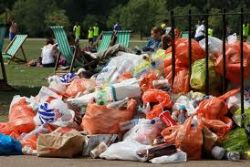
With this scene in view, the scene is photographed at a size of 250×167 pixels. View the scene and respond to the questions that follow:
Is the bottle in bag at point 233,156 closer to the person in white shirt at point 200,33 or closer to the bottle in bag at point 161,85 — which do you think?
the bottle in bag at point 161,85

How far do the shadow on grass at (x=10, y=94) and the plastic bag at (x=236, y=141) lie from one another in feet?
14.6

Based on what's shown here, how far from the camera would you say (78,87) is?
983cm

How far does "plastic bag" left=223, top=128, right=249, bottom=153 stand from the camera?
25.6 ft

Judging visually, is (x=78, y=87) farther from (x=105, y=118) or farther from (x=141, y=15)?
(x=141, y=15)

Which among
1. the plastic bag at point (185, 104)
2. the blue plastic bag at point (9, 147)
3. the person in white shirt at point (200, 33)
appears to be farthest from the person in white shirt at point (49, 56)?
the blue plastic bag at point (9, 147)

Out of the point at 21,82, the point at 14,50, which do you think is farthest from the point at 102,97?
the point at 14,50

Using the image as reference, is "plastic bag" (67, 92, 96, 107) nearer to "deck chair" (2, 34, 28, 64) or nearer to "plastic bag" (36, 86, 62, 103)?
"plastic bag" (36, 86, 62, 103)

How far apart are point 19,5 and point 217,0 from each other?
28751 millimetres

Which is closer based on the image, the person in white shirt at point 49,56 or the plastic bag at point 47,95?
the plastic bag at point 47,95

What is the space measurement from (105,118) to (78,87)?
65.0 inches

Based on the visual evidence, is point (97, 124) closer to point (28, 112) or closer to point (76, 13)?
point (28, 112)

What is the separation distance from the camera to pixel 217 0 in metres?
103

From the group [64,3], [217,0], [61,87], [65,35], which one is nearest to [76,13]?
[64,3]

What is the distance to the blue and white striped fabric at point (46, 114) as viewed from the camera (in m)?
8.77
